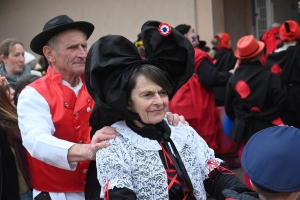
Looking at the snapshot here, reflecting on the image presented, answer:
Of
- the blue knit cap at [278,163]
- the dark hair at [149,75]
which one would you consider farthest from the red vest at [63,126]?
the blue knit cap at [278,163]

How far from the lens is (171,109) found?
6.37m

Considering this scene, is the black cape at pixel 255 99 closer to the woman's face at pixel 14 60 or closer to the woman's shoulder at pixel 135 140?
the woman's face at pixel 14 60

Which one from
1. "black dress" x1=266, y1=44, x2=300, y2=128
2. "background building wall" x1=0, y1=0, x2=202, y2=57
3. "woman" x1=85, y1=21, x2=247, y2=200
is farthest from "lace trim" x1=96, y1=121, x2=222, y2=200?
"background building wall" x1=0, y1=0, x2=202, y2=57

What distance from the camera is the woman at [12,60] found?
5.98 meters

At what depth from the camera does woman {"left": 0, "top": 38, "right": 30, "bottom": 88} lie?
5980 mm

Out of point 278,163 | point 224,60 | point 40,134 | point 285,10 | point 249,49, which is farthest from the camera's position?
point 285,10

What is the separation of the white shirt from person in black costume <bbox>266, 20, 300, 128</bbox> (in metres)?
3.38

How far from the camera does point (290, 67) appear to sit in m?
5.90

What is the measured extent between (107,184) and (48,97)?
925 mm

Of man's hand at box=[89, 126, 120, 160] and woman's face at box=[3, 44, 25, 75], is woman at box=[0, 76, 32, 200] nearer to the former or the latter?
man's hand at box=[89, 126, 120, 160]

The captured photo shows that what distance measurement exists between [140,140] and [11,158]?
155cm

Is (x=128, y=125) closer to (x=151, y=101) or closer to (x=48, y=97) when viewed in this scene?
(x=151, y=101)

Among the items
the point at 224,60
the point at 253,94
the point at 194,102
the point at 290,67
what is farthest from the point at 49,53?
the point at 224,60

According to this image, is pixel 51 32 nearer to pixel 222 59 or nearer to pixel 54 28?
pixel 54 28
